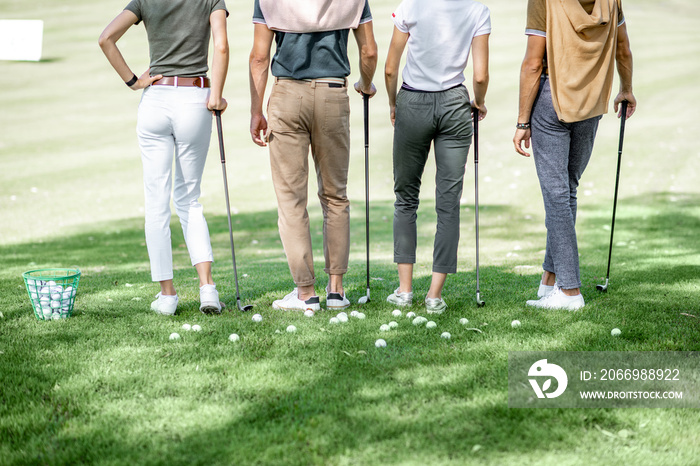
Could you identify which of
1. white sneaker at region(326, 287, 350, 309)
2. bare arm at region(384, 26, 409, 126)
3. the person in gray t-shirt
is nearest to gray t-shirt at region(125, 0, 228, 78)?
the person in gray t-shirt

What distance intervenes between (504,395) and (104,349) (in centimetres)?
215

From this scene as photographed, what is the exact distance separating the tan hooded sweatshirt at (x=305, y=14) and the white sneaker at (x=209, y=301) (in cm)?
174

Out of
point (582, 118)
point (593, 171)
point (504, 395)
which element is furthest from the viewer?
point (593, 171)

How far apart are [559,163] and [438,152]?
78cm

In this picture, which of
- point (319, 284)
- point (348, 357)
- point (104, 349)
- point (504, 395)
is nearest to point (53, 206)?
point (319, 284)

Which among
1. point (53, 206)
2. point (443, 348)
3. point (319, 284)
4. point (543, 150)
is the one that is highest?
point (543, 150)

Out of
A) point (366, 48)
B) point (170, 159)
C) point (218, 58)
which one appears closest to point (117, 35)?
point (218, 58)

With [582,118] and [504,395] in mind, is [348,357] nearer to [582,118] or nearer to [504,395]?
[504,395]

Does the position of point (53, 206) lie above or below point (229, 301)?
below

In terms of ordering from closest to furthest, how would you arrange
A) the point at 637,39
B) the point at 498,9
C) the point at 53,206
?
the point at 53,206 < the point at 637,39 < the point at 498,9

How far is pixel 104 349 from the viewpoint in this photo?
143 inches

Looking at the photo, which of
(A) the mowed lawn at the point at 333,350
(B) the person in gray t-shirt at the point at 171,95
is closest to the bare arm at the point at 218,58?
(B) the person in gray t-shirt at the point at 171,95

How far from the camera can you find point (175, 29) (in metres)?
4.11

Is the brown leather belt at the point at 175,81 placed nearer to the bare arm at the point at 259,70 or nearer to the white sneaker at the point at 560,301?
the bare arm at the point at 259,70
